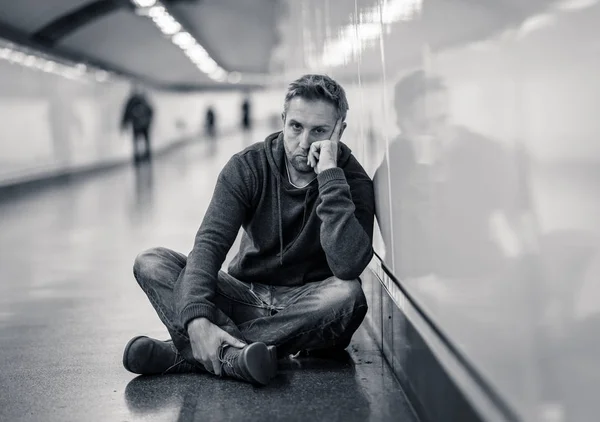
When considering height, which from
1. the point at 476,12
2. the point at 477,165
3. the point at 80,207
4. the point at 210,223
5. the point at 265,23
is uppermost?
the point at 265,23

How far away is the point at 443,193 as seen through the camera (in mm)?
2803

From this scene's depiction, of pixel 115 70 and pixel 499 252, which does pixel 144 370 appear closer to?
pixel 499 252

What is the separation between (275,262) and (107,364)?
94cm

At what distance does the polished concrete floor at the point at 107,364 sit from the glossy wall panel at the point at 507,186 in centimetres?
60

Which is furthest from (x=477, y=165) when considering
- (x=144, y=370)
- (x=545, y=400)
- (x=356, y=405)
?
(x=144, y=370)

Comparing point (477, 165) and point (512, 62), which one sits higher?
point (512, 62)

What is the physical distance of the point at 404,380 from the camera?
355 centimetres

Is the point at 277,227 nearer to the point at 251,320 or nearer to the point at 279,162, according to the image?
the point at 279,162

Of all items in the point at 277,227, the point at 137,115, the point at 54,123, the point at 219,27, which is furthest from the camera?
the point at 219,27

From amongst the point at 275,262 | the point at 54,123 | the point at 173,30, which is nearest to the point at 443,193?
the point at 275,262

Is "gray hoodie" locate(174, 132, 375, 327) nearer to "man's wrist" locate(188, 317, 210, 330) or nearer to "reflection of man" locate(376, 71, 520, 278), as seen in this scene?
"man's wrist" locate(188, 317, 210, 330)

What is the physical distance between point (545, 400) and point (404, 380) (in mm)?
1697

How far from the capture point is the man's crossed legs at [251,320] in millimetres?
3777

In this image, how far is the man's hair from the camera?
12.8 feet
